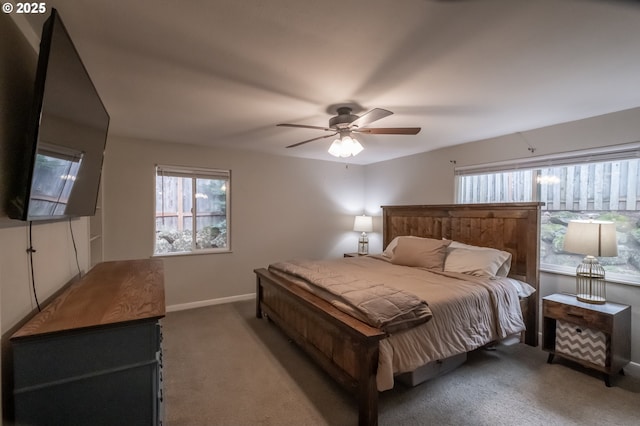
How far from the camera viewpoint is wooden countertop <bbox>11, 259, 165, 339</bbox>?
3.81 ft

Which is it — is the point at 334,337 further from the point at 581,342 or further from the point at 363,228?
the point at 363,228

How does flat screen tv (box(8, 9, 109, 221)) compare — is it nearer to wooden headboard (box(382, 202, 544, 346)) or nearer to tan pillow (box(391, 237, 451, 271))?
tan pillow (box(391, 237, 451, 271))

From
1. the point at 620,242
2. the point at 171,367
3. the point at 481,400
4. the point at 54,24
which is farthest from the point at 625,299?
the point at 54,24

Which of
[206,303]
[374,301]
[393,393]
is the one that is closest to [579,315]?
[393,393]

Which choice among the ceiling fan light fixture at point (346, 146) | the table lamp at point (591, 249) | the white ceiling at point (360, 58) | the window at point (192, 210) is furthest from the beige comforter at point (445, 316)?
the window at point (192, 210)

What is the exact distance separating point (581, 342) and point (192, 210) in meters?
4.61

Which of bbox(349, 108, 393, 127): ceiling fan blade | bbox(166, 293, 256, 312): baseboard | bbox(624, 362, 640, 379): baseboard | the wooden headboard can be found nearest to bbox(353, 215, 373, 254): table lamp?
the wooden headboard

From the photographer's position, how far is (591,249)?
2.45m

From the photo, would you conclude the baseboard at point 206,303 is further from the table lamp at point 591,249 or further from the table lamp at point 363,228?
the table lamp at point 591,249

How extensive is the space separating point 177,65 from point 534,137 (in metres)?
3.58

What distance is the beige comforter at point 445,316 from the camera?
1.92 m

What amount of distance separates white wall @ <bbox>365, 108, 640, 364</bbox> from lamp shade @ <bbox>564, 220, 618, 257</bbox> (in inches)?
22.8

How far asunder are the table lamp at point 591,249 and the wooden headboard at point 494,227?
39 cm

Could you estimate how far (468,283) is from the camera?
8.91 feet
